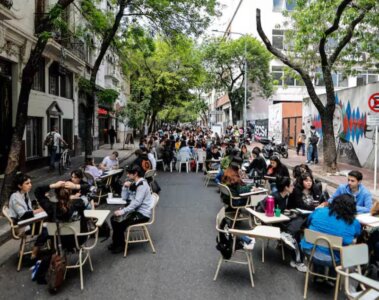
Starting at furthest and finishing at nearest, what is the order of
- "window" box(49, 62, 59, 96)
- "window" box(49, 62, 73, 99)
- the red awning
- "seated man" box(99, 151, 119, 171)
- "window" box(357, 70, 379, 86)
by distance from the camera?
"window" box(357, 70, 379, 86) < the red awning < "window" box(49, 62, 73, 99) < "window" box(49, 62, 59, 96) < "seated man" box(99, 151, 119, 171)

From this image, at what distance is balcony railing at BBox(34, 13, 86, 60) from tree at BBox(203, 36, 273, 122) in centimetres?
1672

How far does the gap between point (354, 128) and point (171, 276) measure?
15.3m

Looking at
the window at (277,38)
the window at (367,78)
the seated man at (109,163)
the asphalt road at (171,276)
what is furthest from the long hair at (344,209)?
the window at (367,78)

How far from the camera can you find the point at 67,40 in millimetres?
17203

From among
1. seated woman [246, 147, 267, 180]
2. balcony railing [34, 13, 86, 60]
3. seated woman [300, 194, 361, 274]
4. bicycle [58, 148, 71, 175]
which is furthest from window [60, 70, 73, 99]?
A: seated woman [300, 194, 361, 274]

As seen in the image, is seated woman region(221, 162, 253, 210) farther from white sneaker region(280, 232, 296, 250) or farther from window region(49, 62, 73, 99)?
window region(49, 62, 73, 99)

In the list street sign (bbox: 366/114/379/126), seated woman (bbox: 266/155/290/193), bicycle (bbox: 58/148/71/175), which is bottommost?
bicycle (bbox: 58/148/71/175)

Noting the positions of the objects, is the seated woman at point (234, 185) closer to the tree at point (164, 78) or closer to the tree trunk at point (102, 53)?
the tree trunk at point (102, 53)

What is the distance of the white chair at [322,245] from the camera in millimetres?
4434

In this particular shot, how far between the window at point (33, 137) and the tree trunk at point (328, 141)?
1176 cm

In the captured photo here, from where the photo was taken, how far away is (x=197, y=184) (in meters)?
13.4

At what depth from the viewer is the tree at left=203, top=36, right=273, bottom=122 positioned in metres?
35.2

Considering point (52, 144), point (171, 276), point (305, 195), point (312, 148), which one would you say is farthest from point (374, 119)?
point (52, 144)

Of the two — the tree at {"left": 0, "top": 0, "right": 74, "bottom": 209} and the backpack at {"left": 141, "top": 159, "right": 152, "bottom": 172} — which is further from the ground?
the tree at {"left": 0, "top": 0, "right": 74, "bottom": 209}
